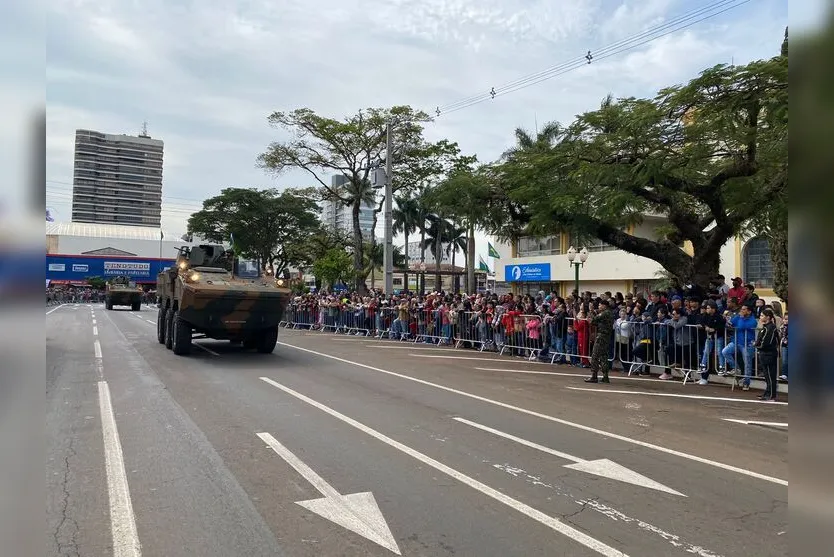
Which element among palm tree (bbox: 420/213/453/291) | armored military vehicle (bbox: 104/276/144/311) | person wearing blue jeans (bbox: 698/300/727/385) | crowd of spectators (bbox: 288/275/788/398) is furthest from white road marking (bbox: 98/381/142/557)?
palm tree (bbox: 420/213/453/291)

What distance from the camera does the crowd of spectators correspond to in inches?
444

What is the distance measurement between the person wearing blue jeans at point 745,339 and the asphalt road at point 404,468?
0.63m

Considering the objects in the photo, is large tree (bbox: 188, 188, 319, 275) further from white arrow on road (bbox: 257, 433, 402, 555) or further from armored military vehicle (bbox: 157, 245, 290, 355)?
white arrow on road (bbox: 257, 433, 402, 555)

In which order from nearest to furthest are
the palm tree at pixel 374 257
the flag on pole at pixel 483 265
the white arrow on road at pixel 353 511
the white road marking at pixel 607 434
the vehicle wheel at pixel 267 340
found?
the white arrow on road at pixel 353 511 < the white road marking at pixel 607 434 < the vehicle wheel at pixel 267 340 < the flag on pole at pixel 483 265 < the palm tree at pixel 374 257

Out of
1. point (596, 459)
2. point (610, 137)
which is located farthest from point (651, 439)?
point (610, 137)

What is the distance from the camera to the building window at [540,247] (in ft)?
143

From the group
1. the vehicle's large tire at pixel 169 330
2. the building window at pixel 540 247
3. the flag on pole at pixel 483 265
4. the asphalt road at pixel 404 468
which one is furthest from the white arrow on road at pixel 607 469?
the flag on pole at pixel 483 265

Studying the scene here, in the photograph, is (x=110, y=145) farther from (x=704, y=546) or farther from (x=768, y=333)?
(x=768, y=333)

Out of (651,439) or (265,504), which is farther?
(651,439)

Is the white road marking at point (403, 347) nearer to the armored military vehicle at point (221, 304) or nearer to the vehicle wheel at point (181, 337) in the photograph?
the armored military vehicle at point (221, 304)
